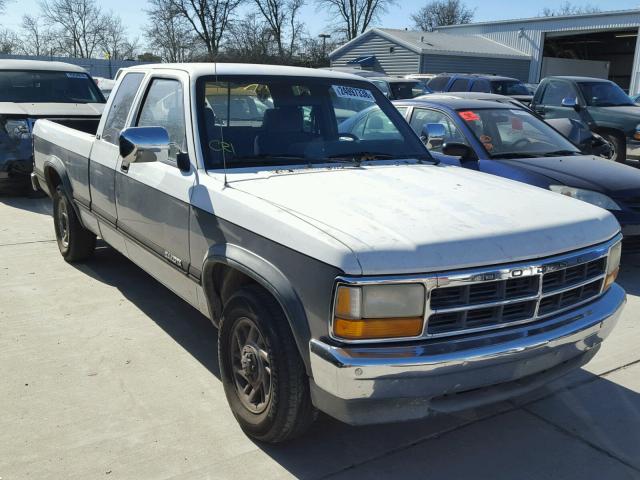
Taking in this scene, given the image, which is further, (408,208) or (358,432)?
(358,432)

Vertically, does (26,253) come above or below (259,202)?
below

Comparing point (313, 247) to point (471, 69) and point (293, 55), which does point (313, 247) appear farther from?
point (293, 55)

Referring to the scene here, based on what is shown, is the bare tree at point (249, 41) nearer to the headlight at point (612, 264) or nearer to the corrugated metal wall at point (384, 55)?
the corrugated metal wall at point (384, 55)

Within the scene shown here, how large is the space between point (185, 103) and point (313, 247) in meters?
1.64

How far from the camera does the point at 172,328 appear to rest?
4.57m

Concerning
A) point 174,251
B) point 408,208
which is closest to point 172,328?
point 174,251

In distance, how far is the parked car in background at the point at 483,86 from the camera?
1602 cm

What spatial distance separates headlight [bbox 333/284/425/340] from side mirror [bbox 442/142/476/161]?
161 inches

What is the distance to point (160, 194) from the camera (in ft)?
12.3

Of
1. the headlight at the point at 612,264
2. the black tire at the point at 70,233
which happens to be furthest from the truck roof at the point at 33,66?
the headlight at the point at 612,264

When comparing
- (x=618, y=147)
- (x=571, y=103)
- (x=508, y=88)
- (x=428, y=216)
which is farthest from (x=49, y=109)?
(x=508, y=88)

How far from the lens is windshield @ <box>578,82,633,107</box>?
40.4 ft

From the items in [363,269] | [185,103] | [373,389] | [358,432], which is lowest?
[358,432]

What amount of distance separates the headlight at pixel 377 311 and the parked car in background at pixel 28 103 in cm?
657
